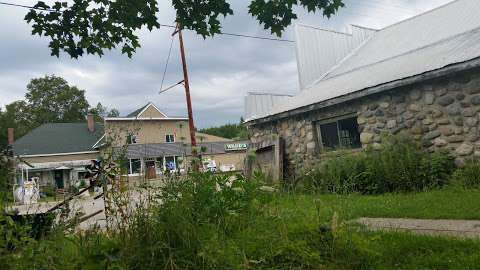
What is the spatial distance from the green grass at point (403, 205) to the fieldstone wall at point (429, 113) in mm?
1398

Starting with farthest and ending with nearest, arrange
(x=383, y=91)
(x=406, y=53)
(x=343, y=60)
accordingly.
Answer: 1. (x=343, y=60)
2. (x=406, y=53)
3. (x=383, y=91)

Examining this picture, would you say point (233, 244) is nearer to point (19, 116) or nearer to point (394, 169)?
point (394, 169)

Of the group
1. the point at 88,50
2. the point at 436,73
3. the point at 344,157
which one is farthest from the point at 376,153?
the point at 88,50

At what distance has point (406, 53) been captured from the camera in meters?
10.1

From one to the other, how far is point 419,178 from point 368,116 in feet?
6.76

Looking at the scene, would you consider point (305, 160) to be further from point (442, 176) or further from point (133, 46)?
point (133, 46)

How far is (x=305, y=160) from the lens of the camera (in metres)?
10.4

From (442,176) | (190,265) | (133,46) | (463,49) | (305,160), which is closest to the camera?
(190,265)

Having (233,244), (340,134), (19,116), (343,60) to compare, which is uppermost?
(19,116)

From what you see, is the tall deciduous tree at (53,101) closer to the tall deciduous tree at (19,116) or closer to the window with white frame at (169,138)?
the tall deciduous tree at (19,116)

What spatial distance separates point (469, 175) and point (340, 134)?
3.58 meters

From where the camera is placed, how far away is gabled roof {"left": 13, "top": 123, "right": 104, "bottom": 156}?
34438 millimetres

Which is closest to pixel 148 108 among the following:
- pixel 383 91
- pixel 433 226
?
pixel 383 91

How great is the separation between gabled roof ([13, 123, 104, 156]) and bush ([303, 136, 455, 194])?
99.0 ft
